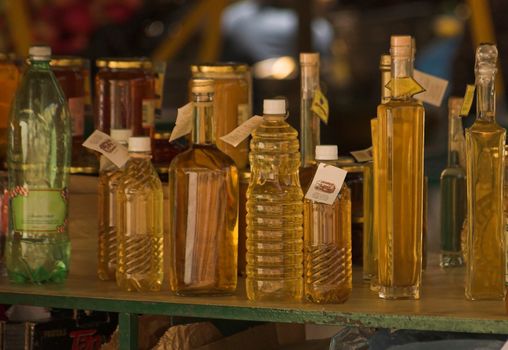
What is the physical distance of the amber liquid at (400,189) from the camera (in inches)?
85.2

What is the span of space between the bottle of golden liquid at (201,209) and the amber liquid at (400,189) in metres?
0.28

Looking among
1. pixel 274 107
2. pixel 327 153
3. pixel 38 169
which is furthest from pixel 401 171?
pixel 38 169

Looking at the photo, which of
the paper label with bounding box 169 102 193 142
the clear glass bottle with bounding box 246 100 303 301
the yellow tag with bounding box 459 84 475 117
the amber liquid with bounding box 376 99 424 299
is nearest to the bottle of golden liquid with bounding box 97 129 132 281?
the paper label with bounding box 169 102 193 142

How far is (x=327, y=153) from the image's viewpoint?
221 cm

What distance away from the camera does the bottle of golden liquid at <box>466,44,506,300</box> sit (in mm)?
2156

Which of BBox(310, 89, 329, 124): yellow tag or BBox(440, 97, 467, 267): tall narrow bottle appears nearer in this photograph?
BBox(310, 89, 329, 124): yellow tag

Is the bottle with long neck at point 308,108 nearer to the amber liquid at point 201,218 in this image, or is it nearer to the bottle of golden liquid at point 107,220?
the amber liquid at point 201,218

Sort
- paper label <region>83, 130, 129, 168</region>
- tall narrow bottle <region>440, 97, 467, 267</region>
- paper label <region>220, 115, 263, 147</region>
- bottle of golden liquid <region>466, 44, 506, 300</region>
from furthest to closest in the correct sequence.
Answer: tall narrow bottle <region>440, 97, 467, 267</region> < paper label <region>83, 130, 129, 168</region> < paper label <region>220, 115, 263, 147</region> < bottle of golden liquid <region>466, 44, 506, 300</region>

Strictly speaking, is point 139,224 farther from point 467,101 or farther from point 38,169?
point 467,101

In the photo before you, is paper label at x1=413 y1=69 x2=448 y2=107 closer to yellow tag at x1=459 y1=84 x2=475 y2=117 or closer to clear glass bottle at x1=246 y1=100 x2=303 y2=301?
yellow tag at x1=459 y1=84 x2=475 y2=117

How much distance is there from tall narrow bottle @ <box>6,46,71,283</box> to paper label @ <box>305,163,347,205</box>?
52cm

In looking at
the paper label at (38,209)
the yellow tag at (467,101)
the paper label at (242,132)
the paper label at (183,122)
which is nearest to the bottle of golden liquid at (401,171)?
the yellow tag at (467,101)

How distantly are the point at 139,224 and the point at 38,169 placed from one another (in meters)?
0.26

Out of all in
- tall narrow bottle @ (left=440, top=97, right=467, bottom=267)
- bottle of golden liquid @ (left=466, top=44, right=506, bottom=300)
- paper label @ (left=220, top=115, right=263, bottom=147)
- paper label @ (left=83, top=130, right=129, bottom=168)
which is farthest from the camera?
tall narrow bottle @ (left=440, top=97, right=467, bottom=267)
